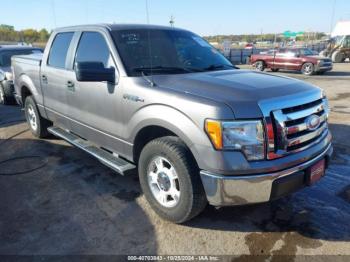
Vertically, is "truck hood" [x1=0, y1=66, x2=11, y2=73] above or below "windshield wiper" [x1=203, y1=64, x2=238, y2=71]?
below

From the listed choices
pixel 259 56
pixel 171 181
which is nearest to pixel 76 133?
pixel 171 181

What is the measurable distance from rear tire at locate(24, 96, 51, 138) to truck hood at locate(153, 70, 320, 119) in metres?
3.33

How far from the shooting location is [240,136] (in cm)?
267

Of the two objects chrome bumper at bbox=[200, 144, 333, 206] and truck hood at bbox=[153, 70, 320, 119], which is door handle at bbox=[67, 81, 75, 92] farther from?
chrome bumper at bbox=[200, 144, 333, 206]

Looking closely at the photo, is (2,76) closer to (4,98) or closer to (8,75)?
(8,75)

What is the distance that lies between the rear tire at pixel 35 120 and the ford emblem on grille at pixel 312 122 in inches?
180

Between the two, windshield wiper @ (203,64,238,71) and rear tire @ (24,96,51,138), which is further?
rear tire @ (24,96,51,138)

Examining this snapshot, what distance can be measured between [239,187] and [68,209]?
1971mm

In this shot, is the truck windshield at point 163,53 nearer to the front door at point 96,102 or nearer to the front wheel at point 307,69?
the front door at point 96,102

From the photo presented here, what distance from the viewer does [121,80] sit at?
3.50m

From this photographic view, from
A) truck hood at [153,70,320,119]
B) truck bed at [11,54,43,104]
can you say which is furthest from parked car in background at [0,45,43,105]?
truck hood at [153,70,320,119]

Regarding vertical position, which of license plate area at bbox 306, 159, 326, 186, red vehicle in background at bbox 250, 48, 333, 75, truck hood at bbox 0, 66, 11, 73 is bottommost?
red vehicle in background at bbox 250, 48, 333, 75

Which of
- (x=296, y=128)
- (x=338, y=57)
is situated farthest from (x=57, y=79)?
(x=338, y=57)

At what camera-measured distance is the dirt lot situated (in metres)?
2.96
